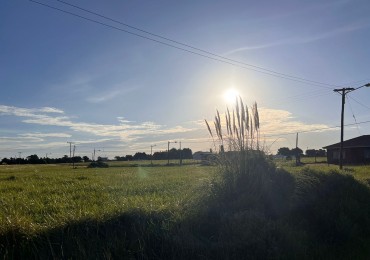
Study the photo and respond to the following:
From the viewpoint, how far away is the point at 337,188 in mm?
10594

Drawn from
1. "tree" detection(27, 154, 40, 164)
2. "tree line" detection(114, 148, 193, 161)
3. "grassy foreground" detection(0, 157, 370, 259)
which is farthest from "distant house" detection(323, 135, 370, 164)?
"tree" detection(27, 154, 40, 164)

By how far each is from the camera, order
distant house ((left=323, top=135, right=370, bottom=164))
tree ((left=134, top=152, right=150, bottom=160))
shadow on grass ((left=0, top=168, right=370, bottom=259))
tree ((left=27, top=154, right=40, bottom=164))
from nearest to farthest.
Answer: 1. shadow on grass ((left=0, top=168, right=370, bottom=259))
2. distant house ((left=323, top=135, right=370, bottom=164))
3. tree ((left=27, top=154, right=40, bottom=164))
4. tree ((left=134, top=152, right=150, bottom=160))

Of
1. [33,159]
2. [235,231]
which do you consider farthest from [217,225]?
[33,159]

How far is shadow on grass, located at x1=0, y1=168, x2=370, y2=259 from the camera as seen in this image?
5.51 m

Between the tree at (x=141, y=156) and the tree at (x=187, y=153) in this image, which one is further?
the tree at (x=141, y=156)

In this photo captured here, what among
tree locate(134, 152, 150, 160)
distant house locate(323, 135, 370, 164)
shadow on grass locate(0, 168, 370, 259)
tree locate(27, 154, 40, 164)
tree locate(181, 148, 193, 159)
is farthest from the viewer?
tree locate(134, 152, 150, 160)

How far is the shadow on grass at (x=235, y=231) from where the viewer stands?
551cm

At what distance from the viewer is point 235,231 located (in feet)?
21.1

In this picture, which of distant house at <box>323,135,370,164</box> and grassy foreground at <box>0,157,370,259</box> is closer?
grassy foreground at <box>0,157,370,259</box>

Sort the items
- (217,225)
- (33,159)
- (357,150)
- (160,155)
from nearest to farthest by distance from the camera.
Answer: (217,225) → (357,150) → (33,159) → (160,155)

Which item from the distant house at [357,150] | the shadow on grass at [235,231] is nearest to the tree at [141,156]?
the distant house at [357,150]

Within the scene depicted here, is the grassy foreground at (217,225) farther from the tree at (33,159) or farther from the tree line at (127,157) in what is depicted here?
the tree at (33,159)

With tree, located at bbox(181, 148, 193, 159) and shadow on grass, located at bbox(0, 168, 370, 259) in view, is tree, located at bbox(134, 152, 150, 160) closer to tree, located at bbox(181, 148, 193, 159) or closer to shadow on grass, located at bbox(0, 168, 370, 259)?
tree, located at bbox(181, 148, 193, 159)

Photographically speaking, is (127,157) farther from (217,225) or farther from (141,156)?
(217,225)
